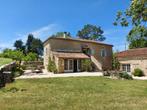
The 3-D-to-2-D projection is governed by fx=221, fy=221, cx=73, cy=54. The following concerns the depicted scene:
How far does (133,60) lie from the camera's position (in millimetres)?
36562

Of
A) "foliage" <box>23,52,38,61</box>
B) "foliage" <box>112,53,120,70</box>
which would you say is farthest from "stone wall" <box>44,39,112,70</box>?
"foliage" <box>23,52,38,61</box>

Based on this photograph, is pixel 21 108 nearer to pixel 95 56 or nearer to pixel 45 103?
pixel 45 103

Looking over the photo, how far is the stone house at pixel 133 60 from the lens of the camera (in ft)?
114

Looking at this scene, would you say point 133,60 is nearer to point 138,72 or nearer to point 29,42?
point 138,72

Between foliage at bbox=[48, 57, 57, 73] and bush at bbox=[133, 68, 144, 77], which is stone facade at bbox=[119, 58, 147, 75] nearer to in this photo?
bush at bbox=[133, 68, 144, 77]

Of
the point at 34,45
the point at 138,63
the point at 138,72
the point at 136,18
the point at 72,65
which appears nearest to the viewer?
the point at 136,18

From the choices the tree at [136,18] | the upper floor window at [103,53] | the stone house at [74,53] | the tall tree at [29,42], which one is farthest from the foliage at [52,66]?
the tall tree at [29,42]

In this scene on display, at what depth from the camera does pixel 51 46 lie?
3953cm

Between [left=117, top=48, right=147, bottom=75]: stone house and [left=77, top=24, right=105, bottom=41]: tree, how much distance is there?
4775 centimetres

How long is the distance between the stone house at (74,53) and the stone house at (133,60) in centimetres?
495

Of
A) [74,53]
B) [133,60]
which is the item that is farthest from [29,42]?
[133,60]

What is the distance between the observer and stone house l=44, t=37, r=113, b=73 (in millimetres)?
37941

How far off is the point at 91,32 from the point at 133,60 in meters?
53.0

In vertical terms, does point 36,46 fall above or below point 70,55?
above
